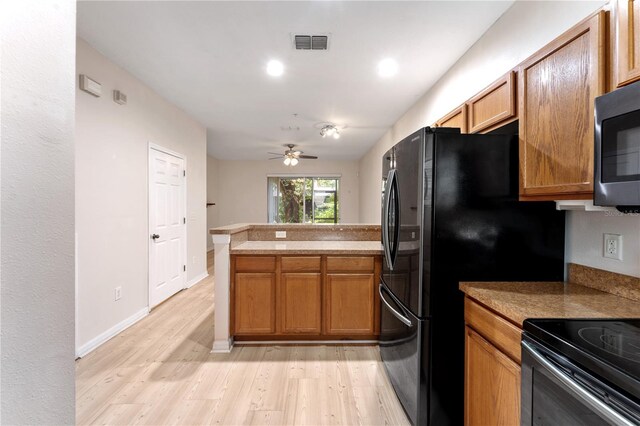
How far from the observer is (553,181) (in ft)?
4.39

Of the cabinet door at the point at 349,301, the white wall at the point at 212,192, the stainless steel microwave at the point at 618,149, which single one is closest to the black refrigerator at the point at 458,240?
the stainless steel microwave at the point at 618,149

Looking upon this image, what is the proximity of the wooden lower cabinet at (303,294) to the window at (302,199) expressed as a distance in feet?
20.6

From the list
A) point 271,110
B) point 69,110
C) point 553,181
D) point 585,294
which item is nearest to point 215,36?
point 271,110

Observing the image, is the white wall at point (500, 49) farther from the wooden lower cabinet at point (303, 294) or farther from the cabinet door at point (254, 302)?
the cabinet door at point (254, 302)

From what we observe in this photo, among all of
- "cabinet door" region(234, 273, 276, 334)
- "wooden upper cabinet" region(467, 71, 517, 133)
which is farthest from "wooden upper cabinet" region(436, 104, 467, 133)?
"cabinet door" region(234, 273, 276, 334)

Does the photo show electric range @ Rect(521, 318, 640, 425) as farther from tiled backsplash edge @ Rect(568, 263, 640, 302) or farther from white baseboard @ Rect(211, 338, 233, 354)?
white baseboard @ Rect(211, 338, 233, 354)

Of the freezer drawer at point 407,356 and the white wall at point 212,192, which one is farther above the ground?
the white wall at point 212,192

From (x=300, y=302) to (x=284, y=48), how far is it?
A: 2.25m

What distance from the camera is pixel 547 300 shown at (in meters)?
1.33

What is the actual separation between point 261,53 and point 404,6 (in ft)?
4.19

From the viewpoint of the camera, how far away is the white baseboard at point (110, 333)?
2541mm

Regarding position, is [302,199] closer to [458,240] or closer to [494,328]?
[458,240]

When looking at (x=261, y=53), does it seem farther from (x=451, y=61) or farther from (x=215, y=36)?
(x=451, y=61)

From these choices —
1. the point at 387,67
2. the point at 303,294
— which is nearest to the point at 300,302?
the point at 303,294
